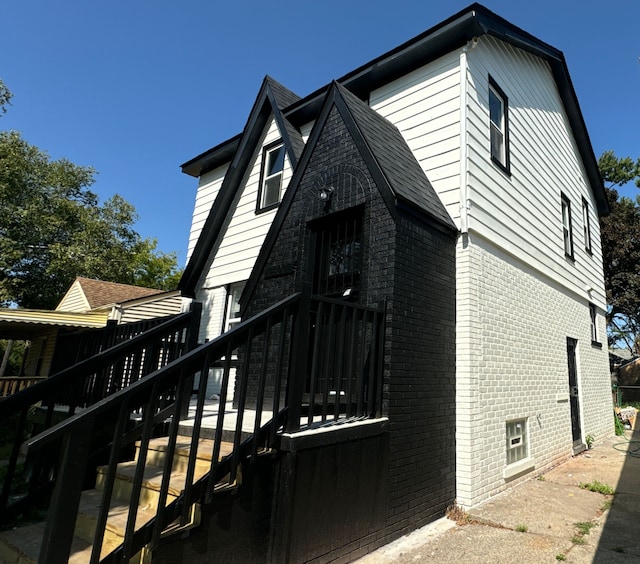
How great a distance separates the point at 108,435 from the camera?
4.05m

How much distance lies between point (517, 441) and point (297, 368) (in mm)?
4543

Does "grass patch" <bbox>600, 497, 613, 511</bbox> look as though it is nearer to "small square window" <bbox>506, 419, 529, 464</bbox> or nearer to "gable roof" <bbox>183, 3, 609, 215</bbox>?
→ "small square window" <bbox>506, 419, 529, 464</bbox>

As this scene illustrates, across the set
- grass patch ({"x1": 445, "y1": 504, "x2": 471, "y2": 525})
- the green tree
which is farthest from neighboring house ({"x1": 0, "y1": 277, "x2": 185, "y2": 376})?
the green tree

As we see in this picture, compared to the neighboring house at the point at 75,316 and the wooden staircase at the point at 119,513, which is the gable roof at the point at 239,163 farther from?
the wooden staircase at the point at 119,513

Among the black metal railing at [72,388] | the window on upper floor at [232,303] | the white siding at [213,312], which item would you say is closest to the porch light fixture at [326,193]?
the black metal railing at [72,388]

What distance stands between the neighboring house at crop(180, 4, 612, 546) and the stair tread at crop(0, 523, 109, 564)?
8.11ft

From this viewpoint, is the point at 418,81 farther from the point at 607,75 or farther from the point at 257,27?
the point at 607,75

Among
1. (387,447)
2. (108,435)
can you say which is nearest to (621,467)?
(387,447)

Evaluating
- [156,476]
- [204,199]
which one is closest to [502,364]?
[156,476]

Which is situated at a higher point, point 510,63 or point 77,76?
point 77,76

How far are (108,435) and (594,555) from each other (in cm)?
466

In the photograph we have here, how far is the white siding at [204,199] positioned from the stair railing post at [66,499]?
26.3 feet

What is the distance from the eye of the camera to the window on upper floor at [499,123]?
258 inches

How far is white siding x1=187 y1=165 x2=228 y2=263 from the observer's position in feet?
32.3
